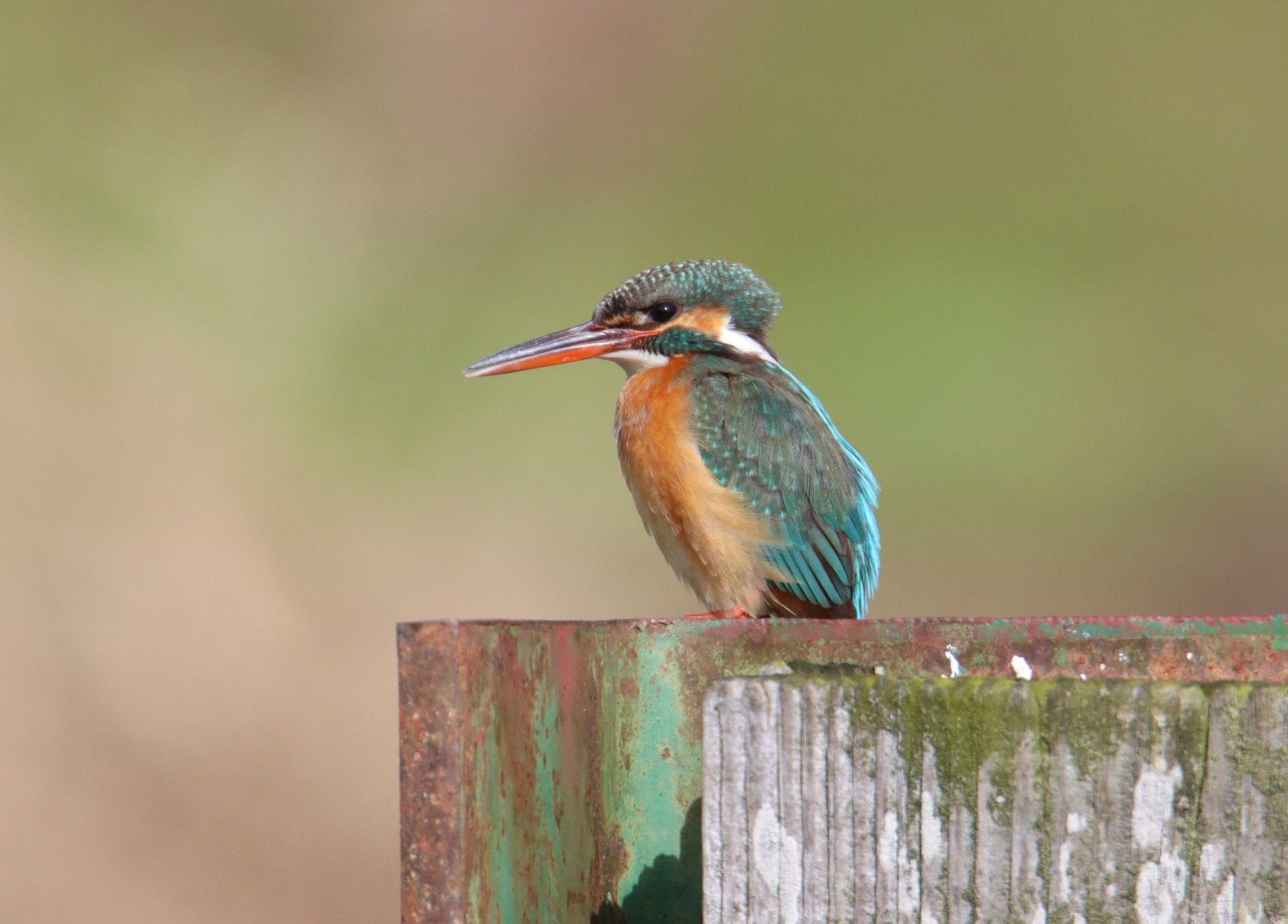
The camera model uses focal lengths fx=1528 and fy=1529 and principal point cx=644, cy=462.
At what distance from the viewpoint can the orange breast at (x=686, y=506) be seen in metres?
3.67

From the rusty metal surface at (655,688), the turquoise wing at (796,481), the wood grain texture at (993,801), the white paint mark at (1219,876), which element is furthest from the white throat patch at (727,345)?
the white paint mark at (1219,876)

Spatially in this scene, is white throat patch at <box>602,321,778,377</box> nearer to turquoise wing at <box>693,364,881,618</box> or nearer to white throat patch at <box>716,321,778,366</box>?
white throat patch at <box>716,321,778,366</box>

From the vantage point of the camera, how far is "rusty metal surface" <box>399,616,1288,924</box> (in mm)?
1516

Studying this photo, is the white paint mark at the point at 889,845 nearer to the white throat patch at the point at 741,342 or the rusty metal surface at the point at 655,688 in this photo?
the rusty metal surface at the point at 655,688

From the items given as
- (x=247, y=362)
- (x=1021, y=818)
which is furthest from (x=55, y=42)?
(x=1021, y=818)

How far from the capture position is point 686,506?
146 inches

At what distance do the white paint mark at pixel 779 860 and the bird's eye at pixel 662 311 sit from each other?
10.1 feet

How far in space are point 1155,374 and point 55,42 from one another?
13.8 feet

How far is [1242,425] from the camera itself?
18.1 feet

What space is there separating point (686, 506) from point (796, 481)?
0.27 meters

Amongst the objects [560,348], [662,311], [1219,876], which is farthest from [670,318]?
[1219,876]

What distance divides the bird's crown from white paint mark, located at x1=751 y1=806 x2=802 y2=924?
302 centimetres

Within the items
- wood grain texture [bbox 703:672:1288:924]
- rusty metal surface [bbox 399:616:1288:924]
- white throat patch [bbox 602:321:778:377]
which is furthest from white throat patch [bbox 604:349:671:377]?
wood grain texture [bbox 703:672:1288:924]

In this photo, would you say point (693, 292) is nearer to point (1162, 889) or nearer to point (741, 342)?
point (741, 342)
